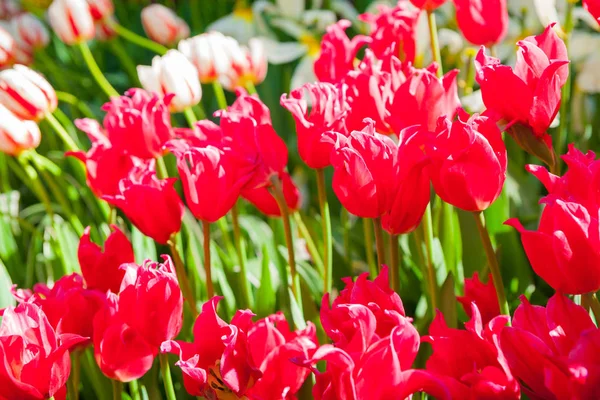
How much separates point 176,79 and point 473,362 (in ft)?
1.95

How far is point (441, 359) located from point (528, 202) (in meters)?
0.63

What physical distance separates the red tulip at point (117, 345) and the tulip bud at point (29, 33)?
1003mm

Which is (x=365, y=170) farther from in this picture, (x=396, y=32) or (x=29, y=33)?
(x=29, y=33)

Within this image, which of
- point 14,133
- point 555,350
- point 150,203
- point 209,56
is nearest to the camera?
point 555,350

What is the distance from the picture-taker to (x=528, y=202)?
39.9 inches

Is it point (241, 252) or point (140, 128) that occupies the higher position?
point (140, 128)

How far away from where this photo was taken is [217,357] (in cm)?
49

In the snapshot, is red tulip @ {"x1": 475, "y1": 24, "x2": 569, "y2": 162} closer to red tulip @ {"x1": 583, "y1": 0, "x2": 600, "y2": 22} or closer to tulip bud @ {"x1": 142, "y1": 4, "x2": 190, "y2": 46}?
red tulip @ {"x1": 583, "y1": 0, "x2": 600, "y2": 22}

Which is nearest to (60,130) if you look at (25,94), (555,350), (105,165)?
(25,94)

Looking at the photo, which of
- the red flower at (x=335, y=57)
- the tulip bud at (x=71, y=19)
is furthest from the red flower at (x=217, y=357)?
the tulip bud at (x=71, y=19)

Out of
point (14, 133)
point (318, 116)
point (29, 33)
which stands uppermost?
point (318, 116)

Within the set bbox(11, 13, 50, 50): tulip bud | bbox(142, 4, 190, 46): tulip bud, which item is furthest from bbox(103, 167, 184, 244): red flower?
bbox(11, 13, 50, 50): tulip bud

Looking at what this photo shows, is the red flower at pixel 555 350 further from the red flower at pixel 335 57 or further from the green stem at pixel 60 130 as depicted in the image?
the green stem at pixel 60 130

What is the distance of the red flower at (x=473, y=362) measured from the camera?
400mm
